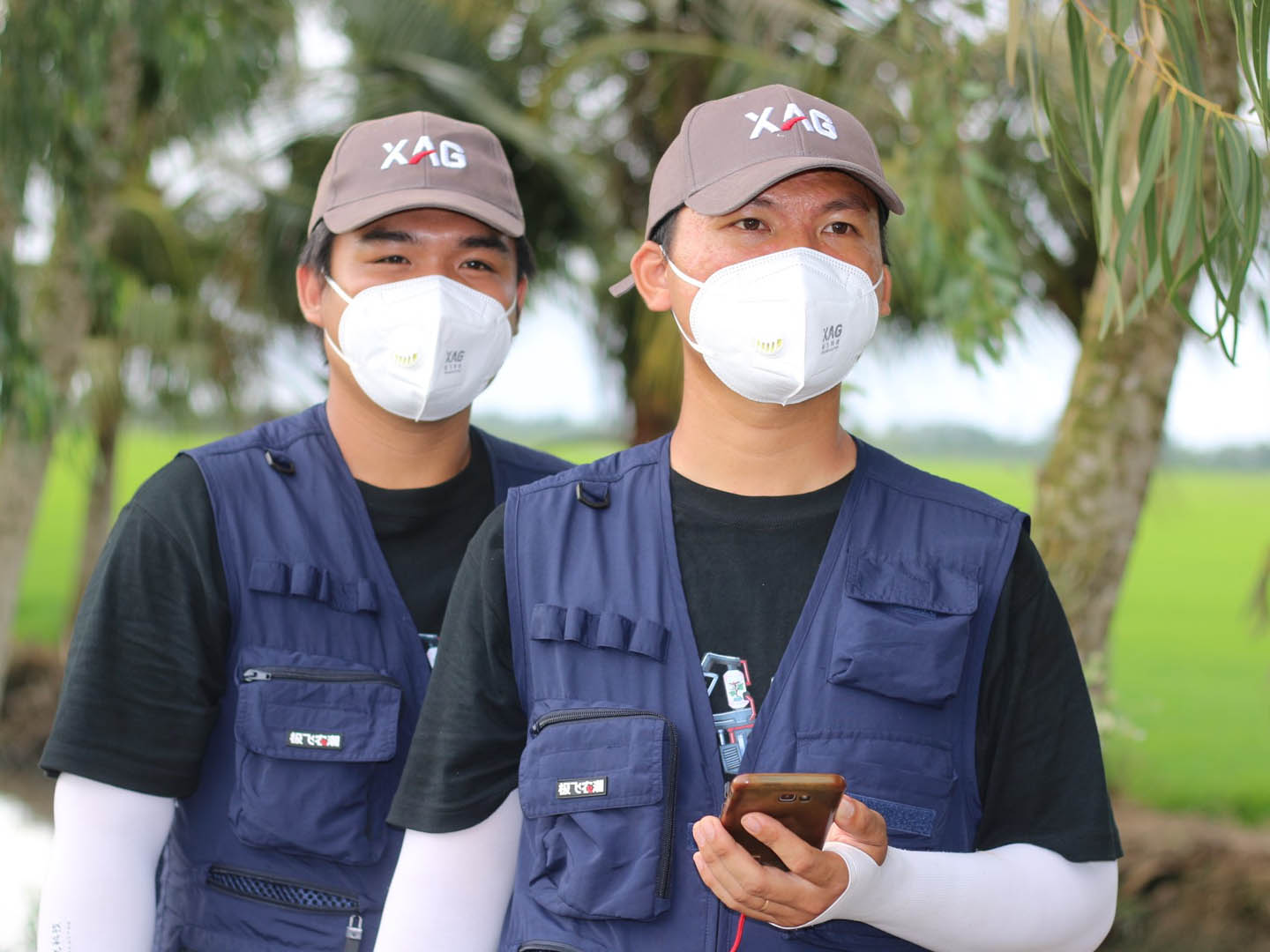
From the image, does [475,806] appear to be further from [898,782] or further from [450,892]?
[898,782]

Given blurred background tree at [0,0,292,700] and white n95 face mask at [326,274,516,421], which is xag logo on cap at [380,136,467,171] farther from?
blurred background tree at [0,0,292,700]

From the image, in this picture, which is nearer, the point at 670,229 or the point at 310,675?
the point at 670,229

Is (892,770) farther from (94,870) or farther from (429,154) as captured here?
(429,154)

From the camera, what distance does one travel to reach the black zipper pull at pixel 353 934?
2.12 m

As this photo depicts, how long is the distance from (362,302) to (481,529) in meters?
0.73

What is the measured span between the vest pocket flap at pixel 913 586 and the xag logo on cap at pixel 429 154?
1125mm

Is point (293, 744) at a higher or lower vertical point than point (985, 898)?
higher

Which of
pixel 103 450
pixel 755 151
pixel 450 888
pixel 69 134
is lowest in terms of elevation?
pixel 450 888

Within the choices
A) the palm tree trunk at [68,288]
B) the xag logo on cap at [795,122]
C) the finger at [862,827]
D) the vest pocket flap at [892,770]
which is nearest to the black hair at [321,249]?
the xag logo on cap at [795,122]

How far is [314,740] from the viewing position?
216cm

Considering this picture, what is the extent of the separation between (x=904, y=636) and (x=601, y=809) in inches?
16.9

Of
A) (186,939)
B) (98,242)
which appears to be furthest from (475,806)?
(98,242)

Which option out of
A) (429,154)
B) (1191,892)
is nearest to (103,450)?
(1191,892)

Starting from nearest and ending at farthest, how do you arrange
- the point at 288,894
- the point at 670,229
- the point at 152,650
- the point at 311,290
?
the point at 670,229, the point at 152,650, the point at 288,894, the point at 311,290
